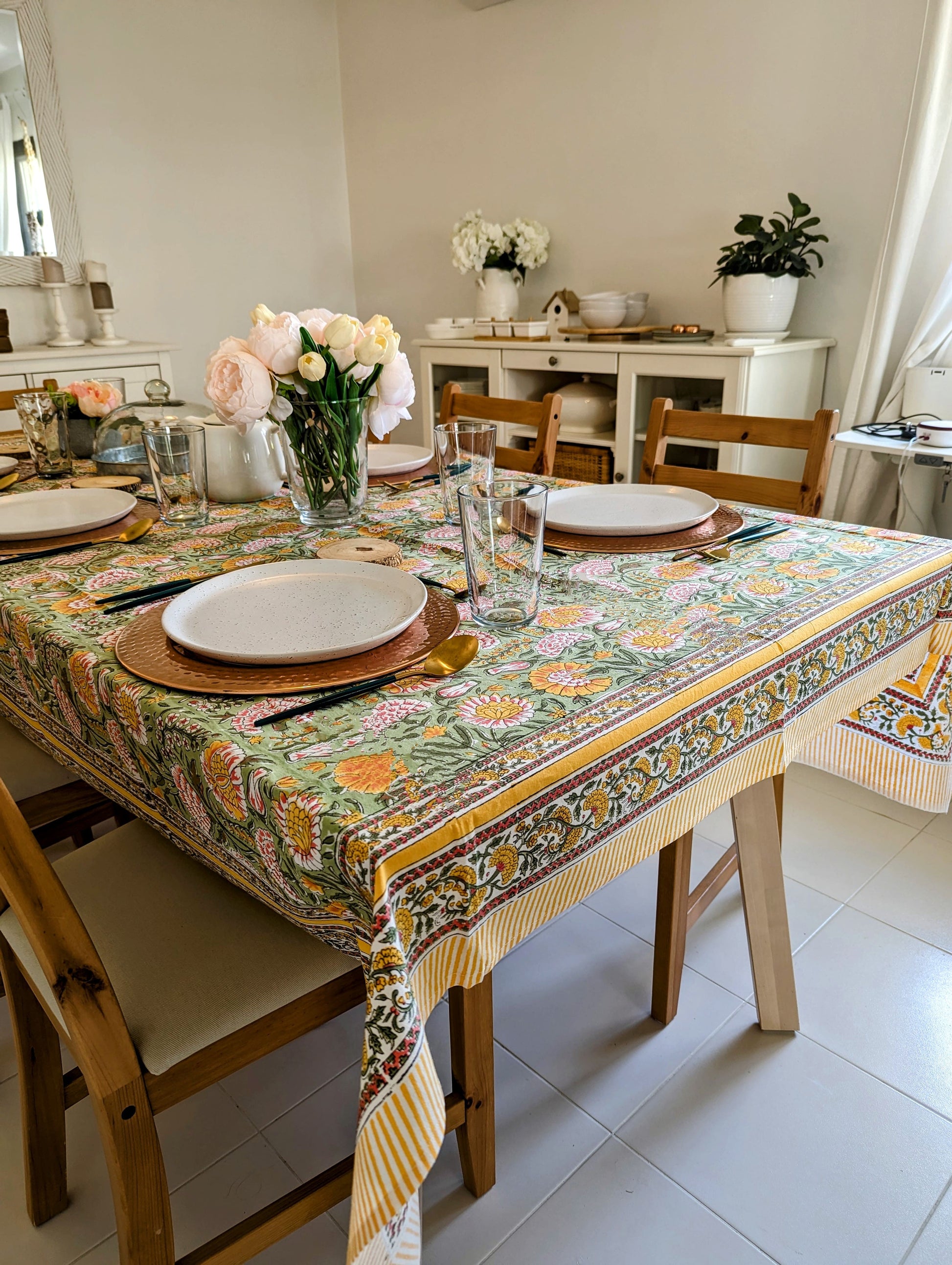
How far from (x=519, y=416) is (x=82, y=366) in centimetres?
195

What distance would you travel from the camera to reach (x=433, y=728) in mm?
709

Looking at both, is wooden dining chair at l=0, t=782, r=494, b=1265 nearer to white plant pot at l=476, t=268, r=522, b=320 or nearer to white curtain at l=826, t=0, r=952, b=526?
Result: white curtain at l=826, t=0, r=952, b=526

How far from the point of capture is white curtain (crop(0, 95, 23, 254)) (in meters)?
3.10

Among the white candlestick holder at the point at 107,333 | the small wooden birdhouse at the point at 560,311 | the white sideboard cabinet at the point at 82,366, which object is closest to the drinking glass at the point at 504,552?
the small wooden birdhouse at the point at 560,311

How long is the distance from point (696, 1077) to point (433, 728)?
2.83 ft

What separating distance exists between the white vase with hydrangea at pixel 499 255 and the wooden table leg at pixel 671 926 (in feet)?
7.83

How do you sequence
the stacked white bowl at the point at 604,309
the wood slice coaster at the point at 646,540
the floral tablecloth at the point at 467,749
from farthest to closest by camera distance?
the stacked white bowl at the point at 604,309, the wood slice coaster at the point at 646,540, the floral tablecloth at the point at 467,749

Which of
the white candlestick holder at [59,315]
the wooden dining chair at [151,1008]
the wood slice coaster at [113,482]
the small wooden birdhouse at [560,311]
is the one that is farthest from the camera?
the white candlestick holder at [59,315]

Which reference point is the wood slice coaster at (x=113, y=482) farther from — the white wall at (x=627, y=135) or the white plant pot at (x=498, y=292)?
the white wall at (x=627, y=135)

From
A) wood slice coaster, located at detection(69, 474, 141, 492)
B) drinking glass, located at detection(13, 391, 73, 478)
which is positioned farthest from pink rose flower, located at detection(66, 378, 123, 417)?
wood slice coaster, located at detection(69, 474, 141, 492)

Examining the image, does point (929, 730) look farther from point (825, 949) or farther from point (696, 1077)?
point (696, 1077)

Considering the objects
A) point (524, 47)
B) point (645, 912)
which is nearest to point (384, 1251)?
point (645, 912)

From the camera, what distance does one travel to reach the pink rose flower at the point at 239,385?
1143 millimetres

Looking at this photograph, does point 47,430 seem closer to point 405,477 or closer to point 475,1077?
point 405,477
